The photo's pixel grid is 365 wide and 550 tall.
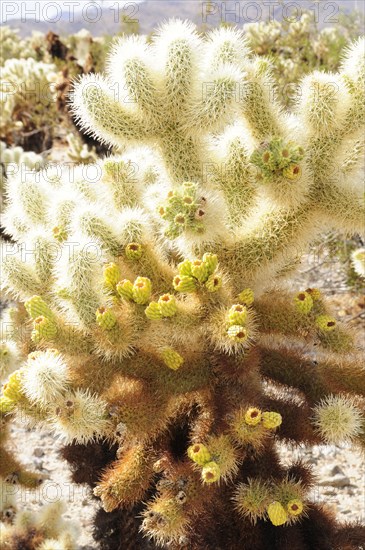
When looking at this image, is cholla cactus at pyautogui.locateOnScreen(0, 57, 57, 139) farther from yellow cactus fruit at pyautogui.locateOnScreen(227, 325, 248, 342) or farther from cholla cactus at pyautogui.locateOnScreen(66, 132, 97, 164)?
yellow cactus fruit at pyautogui.locateOnScreen(227, 325, 248, 342)

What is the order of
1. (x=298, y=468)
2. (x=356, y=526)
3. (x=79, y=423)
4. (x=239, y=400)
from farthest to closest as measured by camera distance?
(x=356, y=526) → (x=298, y=468) → (x=239, y=400) → (x=79, y=423)

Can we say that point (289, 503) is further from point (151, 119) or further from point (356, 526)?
point (151, 119)

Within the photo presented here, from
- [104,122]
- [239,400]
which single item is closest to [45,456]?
[239,400]

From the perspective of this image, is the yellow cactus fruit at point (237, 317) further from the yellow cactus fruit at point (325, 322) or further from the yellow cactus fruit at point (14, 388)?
the yellow cactus fruit at point (14, 388)

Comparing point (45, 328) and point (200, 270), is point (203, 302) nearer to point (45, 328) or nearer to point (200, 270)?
point (200, 270)

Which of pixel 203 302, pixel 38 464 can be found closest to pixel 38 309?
A: pixel 203 302

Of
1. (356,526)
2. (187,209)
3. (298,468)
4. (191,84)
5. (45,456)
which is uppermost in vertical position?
(191,84)
